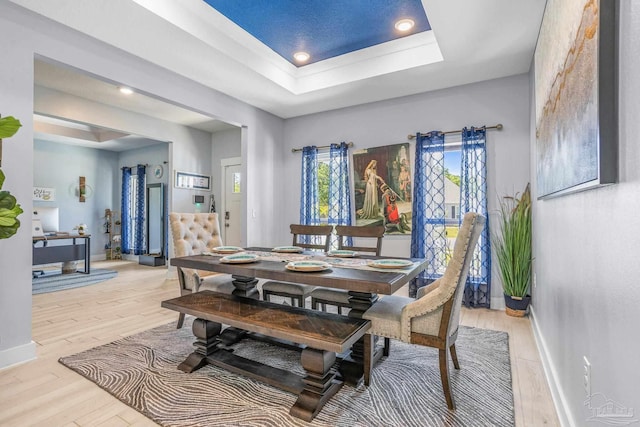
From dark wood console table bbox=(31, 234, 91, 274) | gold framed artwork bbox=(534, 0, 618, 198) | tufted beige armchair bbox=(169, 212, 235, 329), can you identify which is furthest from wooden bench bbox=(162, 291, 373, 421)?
dark wood console table bbox=(31, 234, 91, 274)

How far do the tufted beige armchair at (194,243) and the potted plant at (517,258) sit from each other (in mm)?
2700

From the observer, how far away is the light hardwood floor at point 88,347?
1698 mm

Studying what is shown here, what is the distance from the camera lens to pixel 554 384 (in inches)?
72.2

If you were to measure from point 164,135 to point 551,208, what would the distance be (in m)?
5.71

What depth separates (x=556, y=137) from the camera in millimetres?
1786

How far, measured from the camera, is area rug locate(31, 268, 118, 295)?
15.0 ft

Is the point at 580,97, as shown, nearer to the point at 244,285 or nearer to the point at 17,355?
the point at 244,285

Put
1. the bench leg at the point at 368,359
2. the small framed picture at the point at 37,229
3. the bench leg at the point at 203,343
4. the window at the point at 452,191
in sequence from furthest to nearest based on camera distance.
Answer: the small framed picture at the point at 37,229 < the window at the point at 452,191 < the bench leg at the point at 203,343 < the bench leg at the point at 368,359

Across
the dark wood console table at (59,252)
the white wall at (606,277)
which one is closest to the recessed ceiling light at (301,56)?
the white wall at (606,277)

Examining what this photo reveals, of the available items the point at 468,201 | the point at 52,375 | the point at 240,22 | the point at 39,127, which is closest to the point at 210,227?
the point at 52,375

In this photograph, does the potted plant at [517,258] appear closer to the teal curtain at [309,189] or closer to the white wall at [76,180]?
the teal curtain at [309,189]

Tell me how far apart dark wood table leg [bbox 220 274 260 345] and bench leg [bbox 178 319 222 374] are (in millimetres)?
266

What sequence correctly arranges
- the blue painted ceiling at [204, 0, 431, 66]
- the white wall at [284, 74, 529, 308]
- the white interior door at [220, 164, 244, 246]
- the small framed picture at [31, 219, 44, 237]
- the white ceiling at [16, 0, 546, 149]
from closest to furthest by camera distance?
1. the white ceiling at [16, 0, 546, 149]
2. the blue painted ceiling at [204, 0, 431, 66]
3. the white wall at [284, 74, 529, 308]
4. the small framed picture at [31, 219, 44, 237]
5. the white interior door at [220, 164, 244, 246]

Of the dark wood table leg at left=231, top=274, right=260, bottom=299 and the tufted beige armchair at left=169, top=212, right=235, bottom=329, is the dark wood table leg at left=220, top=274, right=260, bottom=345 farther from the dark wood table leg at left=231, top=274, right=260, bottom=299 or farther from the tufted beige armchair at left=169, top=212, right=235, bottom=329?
the tufted beige armchair at left=169, top=212, right=235, bottom=329
